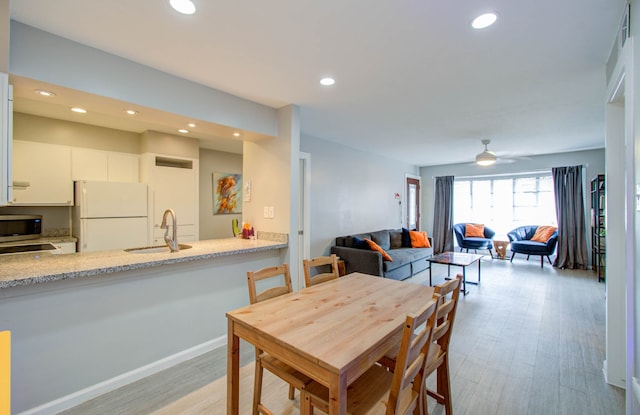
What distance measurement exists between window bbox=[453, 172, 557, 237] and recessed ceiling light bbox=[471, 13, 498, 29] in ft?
20.8

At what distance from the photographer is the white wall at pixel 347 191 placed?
468 centimetres

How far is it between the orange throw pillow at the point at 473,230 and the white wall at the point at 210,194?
5.82 metres

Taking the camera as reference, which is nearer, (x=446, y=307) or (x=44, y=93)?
(x=446, y=307)

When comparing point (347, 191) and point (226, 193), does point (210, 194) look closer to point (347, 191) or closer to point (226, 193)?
point (226, 193)

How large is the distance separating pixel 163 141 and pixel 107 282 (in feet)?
9.18

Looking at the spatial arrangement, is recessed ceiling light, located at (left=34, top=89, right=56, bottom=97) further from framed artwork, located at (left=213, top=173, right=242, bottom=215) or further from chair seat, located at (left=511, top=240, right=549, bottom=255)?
chair seat, located at (left=511, top=240, right=549, bottom=255)

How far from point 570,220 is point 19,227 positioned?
366 inches

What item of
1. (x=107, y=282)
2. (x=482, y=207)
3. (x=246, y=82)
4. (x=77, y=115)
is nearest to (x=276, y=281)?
(x=107, y=282)

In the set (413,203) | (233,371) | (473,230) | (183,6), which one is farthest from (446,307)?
(413,203)

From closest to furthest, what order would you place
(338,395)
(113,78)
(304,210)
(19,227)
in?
(338,395) → (113,78) → (19,227) → (304,210)

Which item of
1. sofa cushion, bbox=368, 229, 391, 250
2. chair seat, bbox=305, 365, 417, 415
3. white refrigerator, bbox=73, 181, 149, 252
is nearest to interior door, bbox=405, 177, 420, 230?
sofa cushion, bbox=368, 229, 391, 250

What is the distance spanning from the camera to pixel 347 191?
17.7 feet

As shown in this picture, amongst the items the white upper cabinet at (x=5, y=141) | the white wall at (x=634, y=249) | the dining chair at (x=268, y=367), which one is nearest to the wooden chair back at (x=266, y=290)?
the dining chair at (x=268, y=367)

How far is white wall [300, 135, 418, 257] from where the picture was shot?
4676mm
